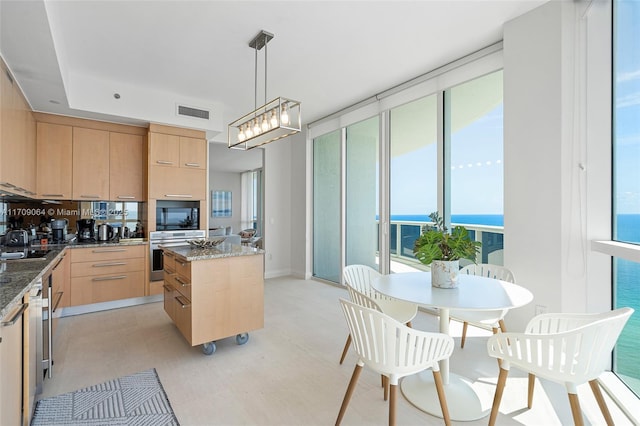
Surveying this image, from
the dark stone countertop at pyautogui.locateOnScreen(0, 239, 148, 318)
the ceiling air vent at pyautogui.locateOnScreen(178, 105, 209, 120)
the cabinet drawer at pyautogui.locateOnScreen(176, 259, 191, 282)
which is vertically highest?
the ceiling air vent at pyautogui.locateOnScreen(178, 105, 209, 120)

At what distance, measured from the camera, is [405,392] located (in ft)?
6.63

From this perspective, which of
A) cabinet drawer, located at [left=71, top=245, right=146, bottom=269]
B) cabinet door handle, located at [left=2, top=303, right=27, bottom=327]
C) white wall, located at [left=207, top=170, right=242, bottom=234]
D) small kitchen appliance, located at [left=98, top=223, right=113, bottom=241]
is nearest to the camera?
cabinet door handle, located at [left=2, top=303, right=27, bottom=327]

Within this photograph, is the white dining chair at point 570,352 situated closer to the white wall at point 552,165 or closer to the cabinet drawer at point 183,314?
the white wall at point 552,165

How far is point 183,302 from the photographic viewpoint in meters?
2.61

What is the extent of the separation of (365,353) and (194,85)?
367 centimetres

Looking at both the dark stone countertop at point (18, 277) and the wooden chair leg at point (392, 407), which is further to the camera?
the wooden chair leg at point (392, 407)

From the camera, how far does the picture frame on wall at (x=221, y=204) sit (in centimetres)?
982

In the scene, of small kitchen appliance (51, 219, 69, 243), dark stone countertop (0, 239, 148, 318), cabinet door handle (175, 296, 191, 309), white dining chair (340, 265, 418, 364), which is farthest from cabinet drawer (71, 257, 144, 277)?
white dining chair (340, 265, 418, 364)

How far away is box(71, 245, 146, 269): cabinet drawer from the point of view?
3.57m

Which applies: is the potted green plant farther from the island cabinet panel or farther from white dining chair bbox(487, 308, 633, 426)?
the island cabinet panel

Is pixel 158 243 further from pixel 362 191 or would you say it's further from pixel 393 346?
pixel 393 346

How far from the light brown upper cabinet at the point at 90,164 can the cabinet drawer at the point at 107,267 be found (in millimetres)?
839

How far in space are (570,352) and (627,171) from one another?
148cm

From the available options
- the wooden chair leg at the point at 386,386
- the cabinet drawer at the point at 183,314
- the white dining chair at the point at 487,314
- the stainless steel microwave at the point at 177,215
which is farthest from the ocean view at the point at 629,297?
the stainless steel microwave at the point at 177,215
